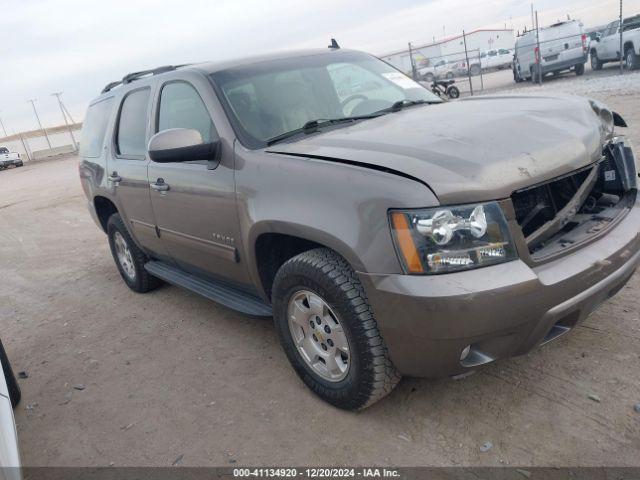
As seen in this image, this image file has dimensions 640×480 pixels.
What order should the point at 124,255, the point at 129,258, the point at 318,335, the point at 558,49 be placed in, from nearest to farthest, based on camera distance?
the point at 318,335, the point at 129,258, the point at 124,255, the point at 558,49

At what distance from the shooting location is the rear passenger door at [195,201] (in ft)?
10.2

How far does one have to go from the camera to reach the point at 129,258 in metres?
5.11

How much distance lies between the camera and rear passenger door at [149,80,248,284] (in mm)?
3111

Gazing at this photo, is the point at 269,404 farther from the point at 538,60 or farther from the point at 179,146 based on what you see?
the point at 538,60

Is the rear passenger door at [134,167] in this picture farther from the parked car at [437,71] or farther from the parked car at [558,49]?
the parked car at [437,71]

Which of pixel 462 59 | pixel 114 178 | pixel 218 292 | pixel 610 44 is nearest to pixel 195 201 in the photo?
pixel 218 292

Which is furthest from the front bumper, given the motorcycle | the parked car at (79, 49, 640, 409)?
the motorcycle

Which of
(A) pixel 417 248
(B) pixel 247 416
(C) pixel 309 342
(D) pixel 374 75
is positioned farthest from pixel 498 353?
(D) pixel 374 75

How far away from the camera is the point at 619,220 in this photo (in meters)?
2.66

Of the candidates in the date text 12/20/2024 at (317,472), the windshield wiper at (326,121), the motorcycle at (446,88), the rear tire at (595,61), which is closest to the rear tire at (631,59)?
the rear tire at (595,61)

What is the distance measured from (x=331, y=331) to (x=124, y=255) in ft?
10.7

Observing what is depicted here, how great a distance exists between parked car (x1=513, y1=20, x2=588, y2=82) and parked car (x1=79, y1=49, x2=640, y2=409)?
1625 centimetres

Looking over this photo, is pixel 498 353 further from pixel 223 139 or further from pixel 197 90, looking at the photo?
pixel 197 90

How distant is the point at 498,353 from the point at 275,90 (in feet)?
6.67
